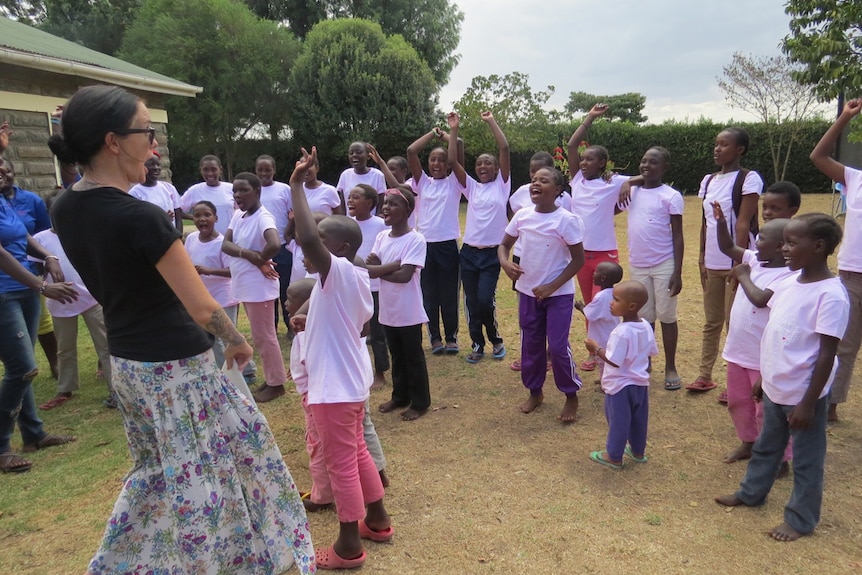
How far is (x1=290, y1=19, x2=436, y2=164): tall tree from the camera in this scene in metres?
25.6

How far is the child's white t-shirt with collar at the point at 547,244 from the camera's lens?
180 inches

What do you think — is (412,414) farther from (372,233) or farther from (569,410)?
(372,233)

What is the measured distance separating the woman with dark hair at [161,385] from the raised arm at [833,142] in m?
3.72

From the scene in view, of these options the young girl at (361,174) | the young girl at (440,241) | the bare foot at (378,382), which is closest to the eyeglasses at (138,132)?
the bare foot at (378,382)

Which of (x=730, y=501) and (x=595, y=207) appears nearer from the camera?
(x=730, y=501)

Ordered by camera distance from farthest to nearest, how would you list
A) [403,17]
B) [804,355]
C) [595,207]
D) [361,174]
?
[403,17], [361,174], [595,207], [804,355]

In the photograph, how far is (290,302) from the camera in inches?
147

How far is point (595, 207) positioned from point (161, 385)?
14.1ft

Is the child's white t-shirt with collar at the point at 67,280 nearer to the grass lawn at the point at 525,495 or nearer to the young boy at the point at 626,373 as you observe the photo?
the grass lawn at the point at 525,495

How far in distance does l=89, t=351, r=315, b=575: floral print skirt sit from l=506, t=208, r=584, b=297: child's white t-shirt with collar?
2.68m

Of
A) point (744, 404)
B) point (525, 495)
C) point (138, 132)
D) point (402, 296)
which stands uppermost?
point (138, 132)

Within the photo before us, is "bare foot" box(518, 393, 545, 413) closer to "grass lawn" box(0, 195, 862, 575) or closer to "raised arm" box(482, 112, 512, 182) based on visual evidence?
"grass lawn" box(0, 195, 862, 575)

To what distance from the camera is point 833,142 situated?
3955mm

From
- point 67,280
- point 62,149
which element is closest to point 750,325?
point 62,149
